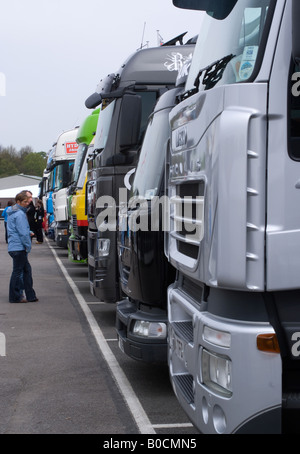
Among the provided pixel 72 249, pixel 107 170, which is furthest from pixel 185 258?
pixel 72 249

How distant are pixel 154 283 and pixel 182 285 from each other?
1556mm

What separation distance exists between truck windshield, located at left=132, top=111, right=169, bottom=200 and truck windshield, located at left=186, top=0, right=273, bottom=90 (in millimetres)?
2088

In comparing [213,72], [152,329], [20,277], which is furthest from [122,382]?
[20,277]

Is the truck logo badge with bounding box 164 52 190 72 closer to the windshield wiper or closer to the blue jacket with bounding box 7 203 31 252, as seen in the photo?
the blue jacket with bounding box 7 203 31 252

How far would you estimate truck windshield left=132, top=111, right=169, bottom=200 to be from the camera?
22.1 ft

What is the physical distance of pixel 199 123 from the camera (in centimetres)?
398

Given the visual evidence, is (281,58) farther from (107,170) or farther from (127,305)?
(107,170)

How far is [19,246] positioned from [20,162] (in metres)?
128

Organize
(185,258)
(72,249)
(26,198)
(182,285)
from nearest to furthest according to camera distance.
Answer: (185,258) → (182,285) → (26,198) → (72,249)

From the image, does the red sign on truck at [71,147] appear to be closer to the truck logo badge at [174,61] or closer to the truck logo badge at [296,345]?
the truck logo badge at [174,61]

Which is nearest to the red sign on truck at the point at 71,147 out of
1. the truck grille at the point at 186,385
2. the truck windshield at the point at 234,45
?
the truck windshield at the point at 234,45

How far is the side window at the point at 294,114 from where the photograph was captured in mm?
3543

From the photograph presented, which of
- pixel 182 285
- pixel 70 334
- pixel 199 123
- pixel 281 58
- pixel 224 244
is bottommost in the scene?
pixel 70 334

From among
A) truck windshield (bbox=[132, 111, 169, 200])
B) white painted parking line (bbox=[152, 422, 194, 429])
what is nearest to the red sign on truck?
truck windshield (bbox=[132, 111, 169, 200])
